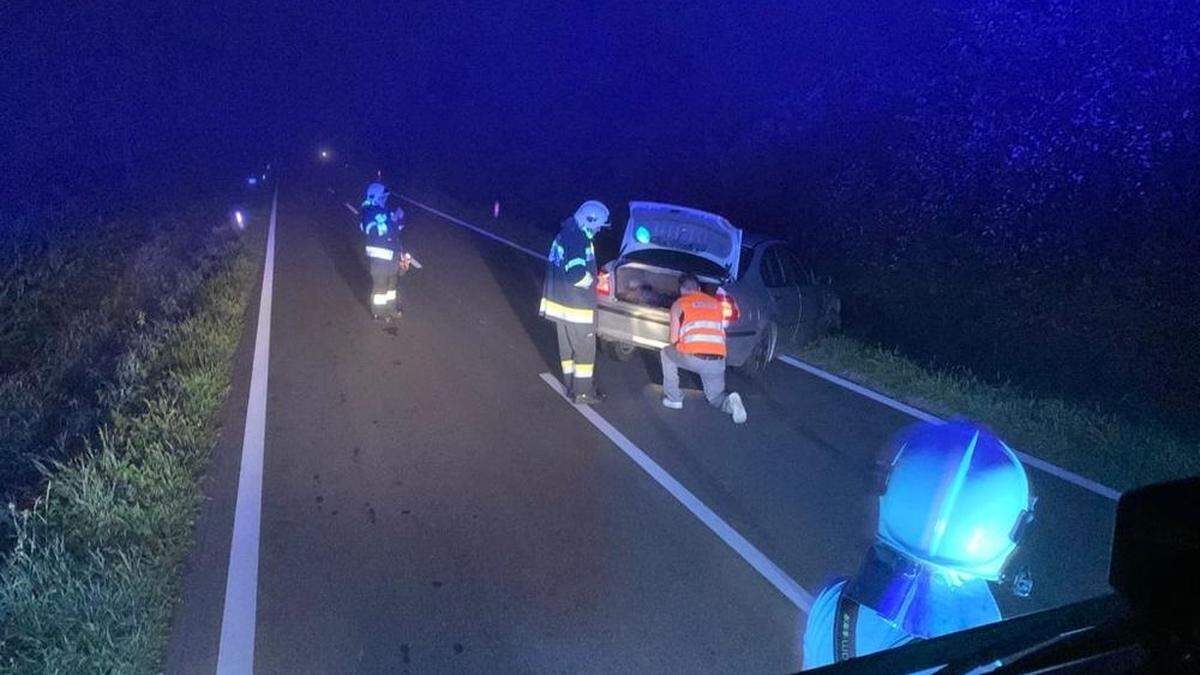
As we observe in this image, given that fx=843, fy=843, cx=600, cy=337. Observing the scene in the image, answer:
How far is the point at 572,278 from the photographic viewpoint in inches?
307

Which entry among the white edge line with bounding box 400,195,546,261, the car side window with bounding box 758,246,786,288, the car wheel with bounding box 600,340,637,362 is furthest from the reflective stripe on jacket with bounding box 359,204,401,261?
the white edge line with bounding box 400,195,546,261

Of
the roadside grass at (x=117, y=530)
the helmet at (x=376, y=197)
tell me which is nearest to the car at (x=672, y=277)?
the helmet at (x=376, y=197)

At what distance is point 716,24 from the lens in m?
27.2

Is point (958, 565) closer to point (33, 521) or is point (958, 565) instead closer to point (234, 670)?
point (234, 670)

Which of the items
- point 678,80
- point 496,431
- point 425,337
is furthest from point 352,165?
point 496,431

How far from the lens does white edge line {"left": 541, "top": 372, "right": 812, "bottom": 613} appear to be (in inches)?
193

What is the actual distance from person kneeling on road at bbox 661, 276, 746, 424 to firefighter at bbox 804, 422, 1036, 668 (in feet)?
18.8

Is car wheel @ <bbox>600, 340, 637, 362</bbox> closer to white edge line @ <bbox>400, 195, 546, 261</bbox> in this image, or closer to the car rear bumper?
the car rear bumper

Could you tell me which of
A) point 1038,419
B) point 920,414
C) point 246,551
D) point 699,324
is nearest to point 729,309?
point 699,324

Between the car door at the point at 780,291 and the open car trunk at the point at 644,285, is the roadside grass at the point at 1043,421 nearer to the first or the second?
the car door at the point at 780,291

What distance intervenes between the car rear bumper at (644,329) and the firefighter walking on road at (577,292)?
850 millimetres

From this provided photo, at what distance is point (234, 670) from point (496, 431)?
11.8 feet

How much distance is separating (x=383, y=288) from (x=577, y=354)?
12.6 feet

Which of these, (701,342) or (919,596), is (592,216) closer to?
(701,342)
